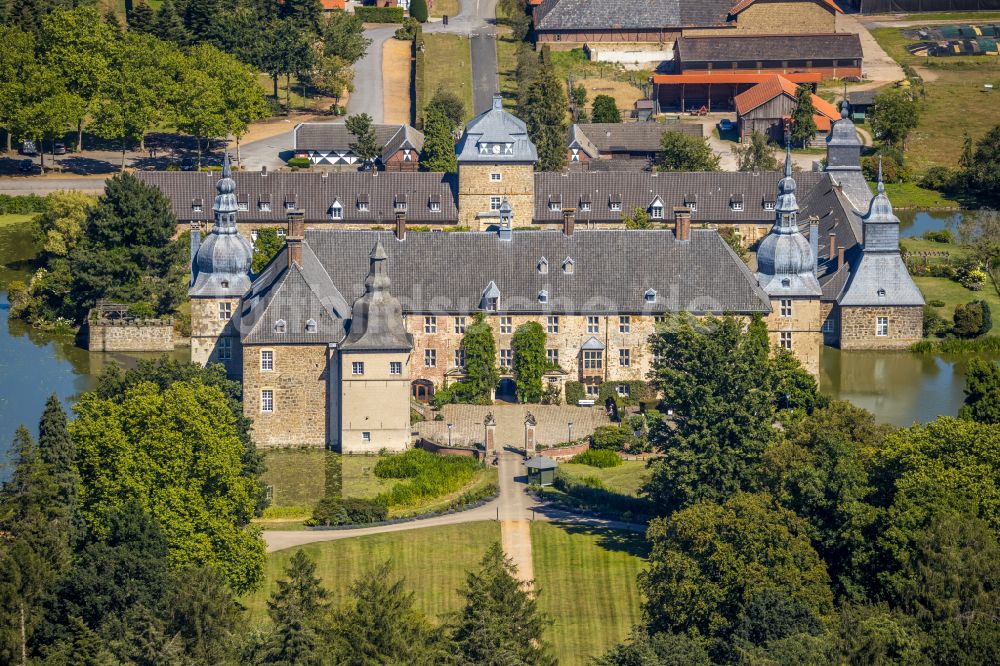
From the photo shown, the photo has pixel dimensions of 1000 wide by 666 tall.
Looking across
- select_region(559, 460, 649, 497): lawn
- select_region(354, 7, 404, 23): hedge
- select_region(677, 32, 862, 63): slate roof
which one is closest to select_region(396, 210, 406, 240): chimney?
select_region(559, 460, 649, 497): lawn

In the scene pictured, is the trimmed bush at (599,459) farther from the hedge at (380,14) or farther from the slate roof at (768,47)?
the hedge at (380,14)

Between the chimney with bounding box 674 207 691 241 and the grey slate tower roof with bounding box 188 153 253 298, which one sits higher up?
the chimney with bounding box 674 207 691 241

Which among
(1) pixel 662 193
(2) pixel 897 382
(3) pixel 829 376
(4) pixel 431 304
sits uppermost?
(1) pixel 662 193

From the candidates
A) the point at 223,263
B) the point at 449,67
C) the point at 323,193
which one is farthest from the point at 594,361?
the point at 449,67

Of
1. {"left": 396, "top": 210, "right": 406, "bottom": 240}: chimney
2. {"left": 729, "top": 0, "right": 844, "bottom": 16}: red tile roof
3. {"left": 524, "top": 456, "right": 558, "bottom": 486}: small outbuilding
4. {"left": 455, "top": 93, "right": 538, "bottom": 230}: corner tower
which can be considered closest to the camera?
{"left": 524, "top": 456, "right": 558, "bottom": 486}: small outbuilding

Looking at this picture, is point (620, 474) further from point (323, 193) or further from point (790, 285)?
point (323, 193)

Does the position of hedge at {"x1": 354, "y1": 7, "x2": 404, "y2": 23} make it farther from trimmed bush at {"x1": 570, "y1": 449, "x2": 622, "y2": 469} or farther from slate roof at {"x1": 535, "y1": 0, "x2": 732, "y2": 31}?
trimmed bush at {"x1": 570, "y1": 449, "x2": 622, "y2": 469}

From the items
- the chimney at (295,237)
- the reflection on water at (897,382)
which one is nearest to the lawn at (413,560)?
the chimney at (295,237)
